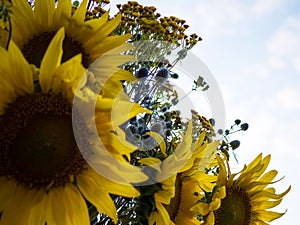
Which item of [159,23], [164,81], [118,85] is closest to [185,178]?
[118,85]

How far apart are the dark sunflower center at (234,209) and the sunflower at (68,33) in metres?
0.27

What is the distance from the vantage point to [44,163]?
50 cm

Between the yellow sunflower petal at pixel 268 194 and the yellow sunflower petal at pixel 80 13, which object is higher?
the yellow sunflower petal at pixel 80 13

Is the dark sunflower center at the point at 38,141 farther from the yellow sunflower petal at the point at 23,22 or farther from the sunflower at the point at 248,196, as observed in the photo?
the sunflower at the point at 248,196

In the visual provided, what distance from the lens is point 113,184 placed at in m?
0.50

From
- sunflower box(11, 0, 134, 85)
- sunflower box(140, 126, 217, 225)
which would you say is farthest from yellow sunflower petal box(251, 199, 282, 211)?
sunflower box(11, 0, 134, 85)

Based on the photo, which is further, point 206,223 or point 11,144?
point 206,223

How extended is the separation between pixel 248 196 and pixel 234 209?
0.04 m

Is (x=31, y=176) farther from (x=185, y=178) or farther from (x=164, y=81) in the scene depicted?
(x=164, y=81)

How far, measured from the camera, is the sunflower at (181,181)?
64cm

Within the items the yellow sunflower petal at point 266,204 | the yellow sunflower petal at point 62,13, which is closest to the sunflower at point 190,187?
the yellow sunflower petal at point 266,204

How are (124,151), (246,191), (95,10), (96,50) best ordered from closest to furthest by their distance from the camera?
(124,151)
(96,50)
(246,191)
(95,10)

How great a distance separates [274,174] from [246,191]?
5cm

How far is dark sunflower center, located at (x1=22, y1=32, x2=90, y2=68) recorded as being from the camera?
61 cm
